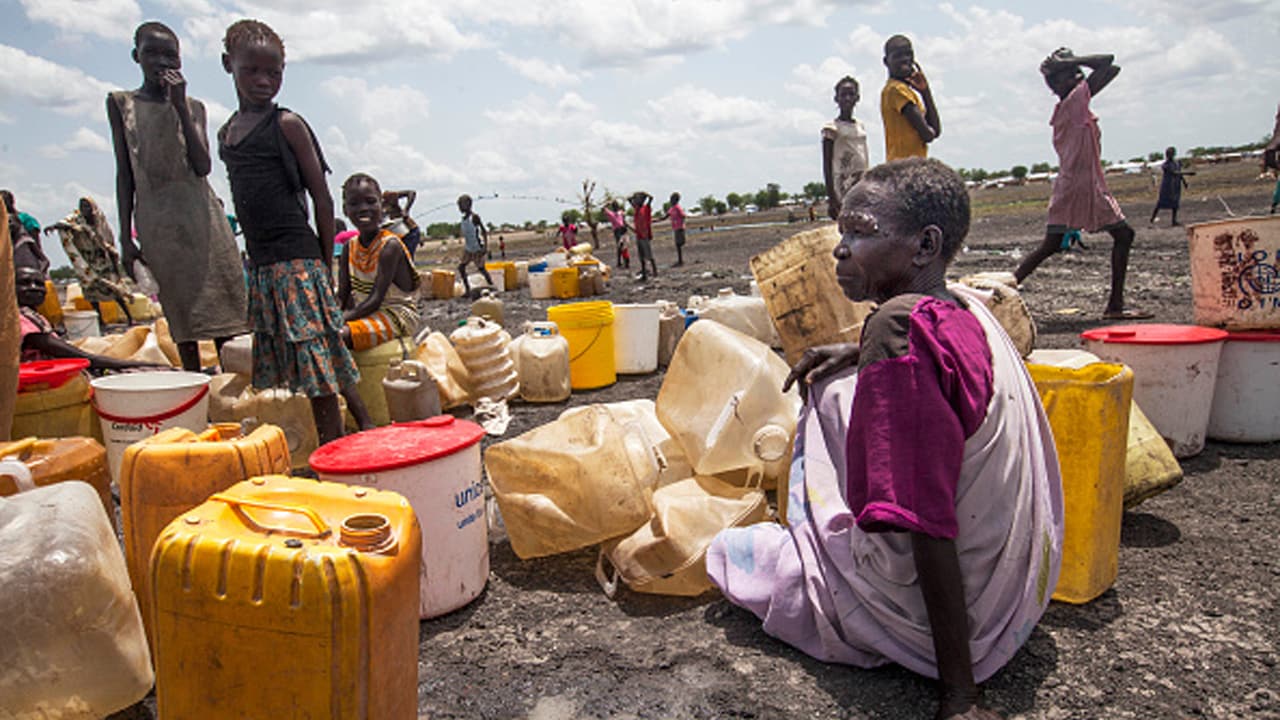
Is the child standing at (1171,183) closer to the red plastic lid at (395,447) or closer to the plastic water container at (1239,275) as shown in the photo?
the plastic water container at (1239,275)

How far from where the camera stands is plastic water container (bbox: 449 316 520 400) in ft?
16.8

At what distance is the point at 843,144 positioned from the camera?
19.5 feet

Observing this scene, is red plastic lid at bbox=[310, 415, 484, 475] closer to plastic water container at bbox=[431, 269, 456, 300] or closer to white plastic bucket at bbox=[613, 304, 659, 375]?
white plastic bucket at bbox=[613, 304, 659, 375]

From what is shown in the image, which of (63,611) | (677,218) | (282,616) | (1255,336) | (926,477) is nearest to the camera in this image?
(282,616)

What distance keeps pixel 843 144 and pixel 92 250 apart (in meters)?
8.90

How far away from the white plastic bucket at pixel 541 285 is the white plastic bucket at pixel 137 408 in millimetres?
8698

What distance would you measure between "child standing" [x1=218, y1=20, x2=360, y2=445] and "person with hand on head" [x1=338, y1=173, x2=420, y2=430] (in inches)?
28.9

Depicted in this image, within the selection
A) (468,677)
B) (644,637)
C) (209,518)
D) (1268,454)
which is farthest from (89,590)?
(1268,454)

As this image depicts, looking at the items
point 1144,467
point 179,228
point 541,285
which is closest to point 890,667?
point 1144,467

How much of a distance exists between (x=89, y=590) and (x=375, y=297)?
2.77 meters

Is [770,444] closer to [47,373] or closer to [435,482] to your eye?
[435,482]

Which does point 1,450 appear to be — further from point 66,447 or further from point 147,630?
point 147,630

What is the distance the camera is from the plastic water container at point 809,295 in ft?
11.0

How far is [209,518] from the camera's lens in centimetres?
162
